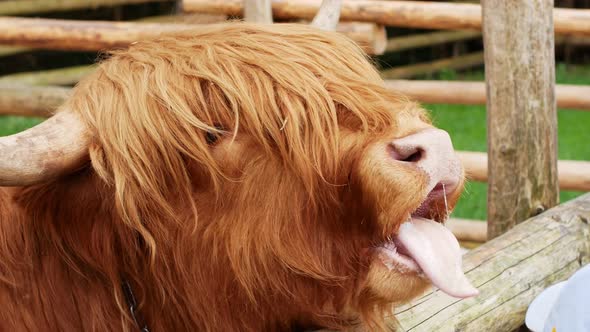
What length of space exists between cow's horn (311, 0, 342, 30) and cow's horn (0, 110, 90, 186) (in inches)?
41.8

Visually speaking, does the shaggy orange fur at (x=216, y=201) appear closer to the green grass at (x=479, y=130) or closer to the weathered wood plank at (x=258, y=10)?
the weathered wood plank at (x=258, y=10)

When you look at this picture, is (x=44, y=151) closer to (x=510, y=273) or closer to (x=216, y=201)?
(x=216, y=201)

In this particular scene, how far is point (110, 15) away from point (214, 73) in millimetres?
8455

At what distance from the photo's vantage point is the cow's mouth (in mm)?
2246

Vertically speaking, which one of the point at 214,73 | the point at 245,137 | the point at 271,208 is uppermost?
the point at 214,73

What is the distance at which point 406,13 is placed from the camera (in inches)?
227

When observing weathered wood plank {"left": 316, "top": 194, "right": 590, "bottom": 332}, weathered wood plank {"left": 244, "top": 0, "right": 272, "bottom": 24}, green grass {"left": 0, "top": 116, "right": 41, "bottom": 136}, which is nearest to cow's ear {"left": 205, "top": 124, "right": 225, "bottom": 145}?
weathered wood plank {"left": 316, "top": 194, "right": 590, "bottom": 332}

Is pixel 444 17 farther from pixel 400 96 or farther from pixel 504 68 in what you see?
pixel 400 96

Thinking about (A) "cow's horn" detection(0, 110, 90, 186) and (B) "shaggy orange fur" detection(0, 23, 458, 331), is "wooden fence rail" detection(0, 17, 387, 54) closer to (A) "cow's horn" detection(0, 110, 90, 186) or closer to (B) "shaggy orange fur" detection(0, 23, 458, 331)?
(B) "shaggy orange fur" detection(0, 23, 458, 331)

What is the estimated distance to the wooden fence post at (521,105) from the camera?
371 cm

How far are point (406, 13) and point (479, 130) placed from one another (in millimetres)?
4355

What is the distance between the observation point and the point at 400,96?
2504 millimetres

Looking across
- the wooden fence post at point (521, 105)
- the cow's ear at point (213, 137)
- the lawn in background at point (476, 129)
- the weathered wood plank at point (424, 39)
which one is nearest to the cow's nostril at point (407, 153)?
the cow's ear at point (213, 137)

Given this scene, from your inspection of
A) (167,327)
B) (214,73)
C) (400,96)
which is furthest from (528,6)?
(167,327)
